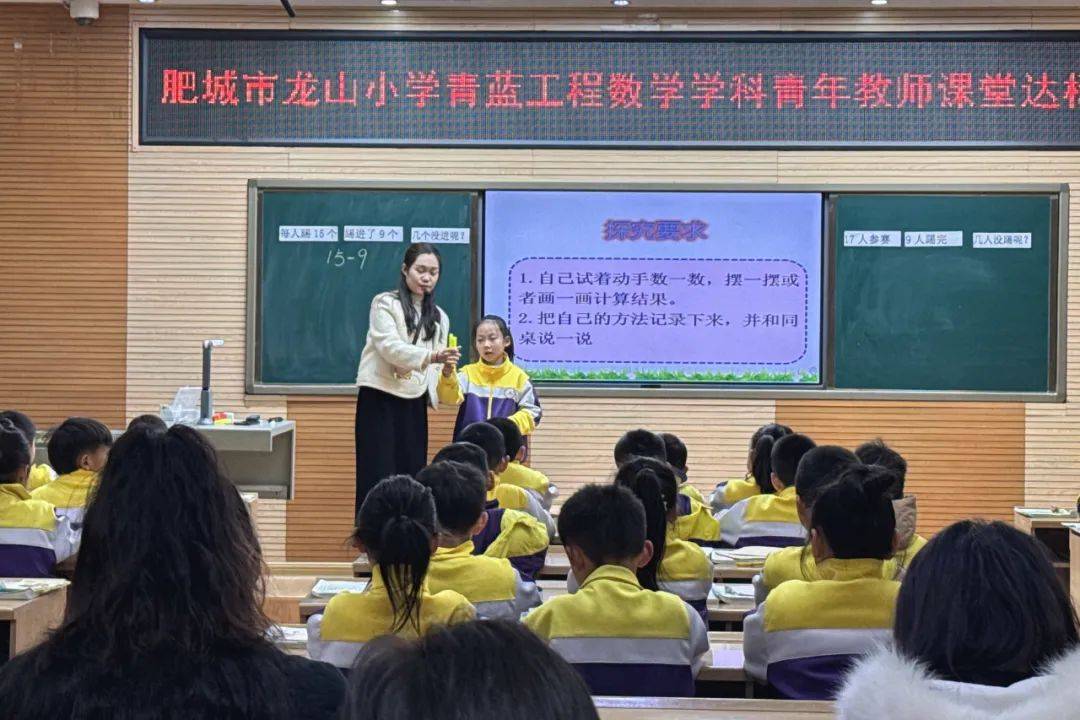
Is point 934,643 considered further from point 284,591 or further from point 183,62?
point 183,62

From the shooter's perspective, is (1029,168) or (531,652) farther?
(1029,168)

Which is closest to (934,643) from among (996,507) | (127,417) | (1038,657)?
(1038,657)

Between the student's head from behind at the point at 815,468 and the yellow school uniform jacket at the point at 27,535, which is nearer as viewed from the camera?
the student's head from behind at the point at 815,468

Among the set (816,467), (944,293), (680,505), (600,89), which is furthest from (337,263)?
(816,467)

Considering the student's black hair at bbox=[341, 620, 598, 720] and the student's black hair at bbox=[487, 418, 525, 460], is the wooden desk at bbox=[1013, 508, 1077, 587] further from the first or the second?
the student's black hair at bbox=[341, 620, 598, 720]

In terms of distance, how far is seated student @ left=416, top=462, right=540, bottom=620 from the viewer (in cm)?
311

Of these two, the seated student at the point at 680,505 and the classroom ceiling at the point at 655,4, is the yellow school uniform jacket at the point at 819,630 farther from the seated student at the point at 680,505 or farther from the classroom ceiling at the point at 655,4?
the classroom ceiling at the point at 655,4

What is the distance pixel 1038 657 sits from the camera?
170 centimetres

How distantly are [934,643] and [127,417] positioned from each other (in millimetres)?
5952

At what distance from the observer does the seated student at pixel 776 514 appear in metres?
4.46

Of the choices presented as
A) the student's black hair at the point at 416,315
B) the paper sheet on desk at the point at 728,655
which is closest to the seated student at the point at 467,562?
the paper sheet on desk at the point at 728,655

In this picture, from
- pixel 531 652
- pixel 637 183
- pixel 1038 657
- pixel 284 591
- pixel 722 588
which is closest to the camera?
pixel 531 652

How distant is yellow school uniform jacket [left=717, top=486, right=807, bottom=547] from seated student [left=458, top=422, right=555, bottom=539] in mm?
668

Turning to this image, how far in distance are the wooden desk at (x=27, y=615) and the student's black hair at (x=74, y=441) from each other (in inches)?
24.8
